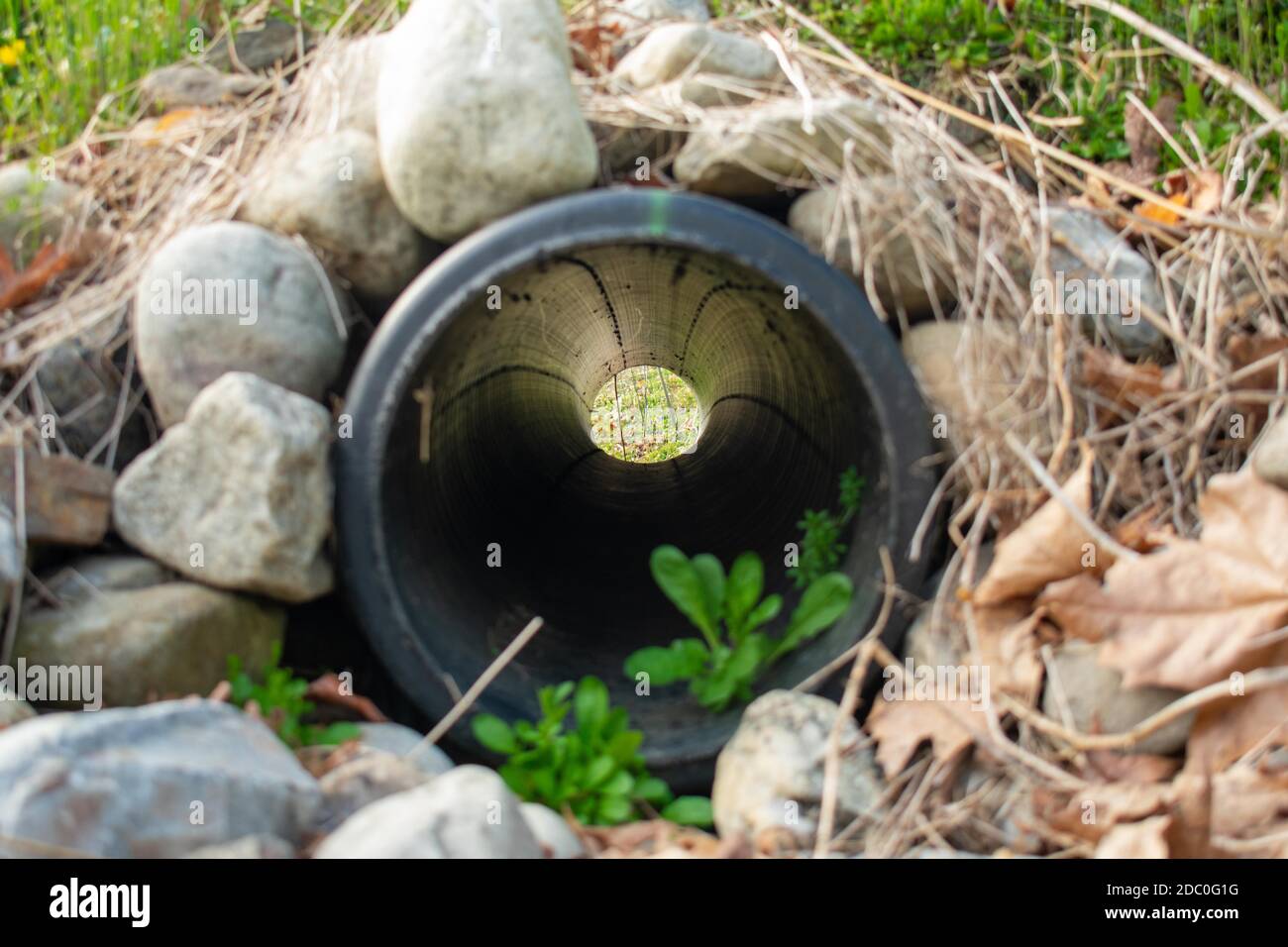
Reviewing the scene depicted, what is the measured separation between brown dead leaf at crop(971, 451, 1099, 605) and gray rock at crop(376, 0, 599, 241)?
1526mm

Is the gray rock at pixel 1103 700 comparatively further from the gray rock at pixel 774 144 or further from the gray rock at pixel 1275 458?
the gray rock at pixel 774 144

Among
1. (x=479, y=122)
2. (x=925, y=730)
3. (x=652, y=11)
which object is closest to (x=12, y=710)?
(x=479, y=122)

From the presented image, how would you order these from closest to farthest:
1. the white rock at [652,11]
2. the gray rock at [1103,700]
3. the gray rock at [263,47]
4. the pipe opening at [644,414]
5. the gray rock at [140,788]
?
the gray rock at [140,788] → the gray rock at [1103,700] → the white rock at [652,11] → the gray rock at [263,47] → the pipe opening at [644,414]

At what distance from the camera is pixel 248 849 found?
231 cm

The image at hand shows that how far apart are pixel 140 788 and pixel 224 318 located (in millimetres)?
1449

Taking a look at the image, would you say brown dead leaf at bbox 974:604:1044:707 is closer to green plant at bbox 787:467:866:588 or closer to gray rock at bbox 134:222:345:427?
green plant at bbox 787:467:866:588

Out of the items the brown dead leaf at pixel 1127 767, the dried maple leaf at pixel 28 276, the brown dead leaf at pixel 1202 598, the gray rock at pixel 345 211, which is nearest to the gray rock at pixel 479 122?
the gray rock at pixel 345 211

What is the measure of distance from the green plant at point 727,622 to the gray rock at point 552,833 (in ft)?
2.57

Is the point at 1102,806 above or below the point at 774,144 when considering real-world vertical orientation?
below

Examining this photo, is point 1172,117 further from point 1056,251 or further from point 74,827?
point 74,827

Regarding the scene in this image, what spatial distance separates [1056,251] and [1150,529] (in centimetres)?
93

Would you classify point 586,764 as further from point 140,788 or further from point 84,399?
point 84,399

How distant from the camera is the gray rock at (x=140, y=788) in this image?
2283 millimetres

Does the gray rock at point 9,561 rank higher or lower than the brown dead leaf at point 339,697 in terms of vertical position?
higher
